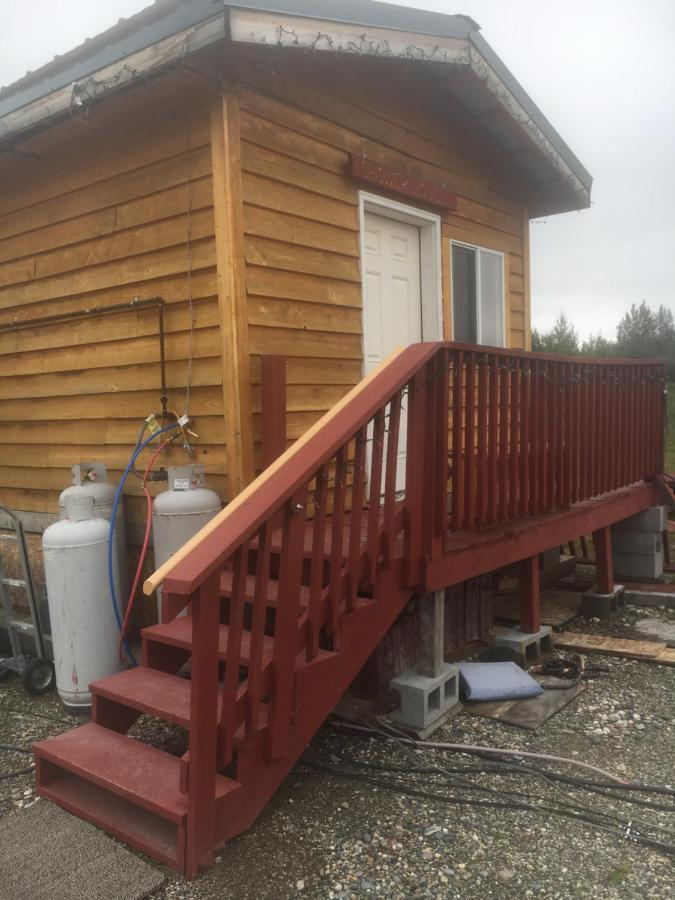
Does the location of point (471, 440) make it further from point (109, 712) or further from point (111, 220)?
point (111, 220)

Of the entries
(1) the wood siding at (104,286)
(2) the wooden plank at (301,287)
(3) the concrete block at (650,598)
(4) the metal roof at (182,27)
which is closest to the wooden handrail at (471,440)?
(3) the concrete block at (650,598)

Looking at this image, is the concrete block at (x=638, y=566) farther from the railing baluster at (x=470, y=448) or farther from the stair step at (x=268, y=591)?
the stair step at (x=268, y=591)

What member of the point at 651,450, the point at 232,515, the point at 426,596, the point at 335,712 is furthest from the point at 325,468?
the point at 651,450

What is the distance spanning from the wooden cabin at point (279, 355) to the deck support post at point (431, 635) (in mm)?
224

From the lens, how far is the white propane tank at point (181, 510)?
3893 millimetres

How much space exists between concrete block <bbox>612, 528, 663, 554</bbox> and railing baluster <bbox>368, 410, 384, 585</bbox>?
4214 millimetres

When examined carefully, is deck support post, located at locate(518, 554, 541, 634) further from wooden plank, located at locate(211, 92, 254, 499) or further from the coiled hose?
the coiled hose

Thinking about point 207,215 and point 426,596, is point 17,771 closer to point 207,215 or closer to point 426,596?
point 426,596

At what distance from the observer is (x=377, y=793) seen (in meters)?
2.93

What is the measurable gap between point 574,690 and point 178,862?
248cm

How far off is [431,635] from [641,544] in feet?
11.9

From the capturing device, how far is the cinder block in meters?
6.28

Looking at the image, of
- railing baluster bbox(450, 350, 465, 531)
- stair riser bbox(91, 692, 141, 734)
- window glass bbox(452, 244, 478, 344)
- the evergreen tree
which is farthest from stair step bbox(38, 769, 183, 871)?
the evergreen tree

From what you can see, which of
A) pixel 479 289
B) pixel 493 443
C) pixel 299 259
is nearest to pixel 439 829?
pixel 493 443
